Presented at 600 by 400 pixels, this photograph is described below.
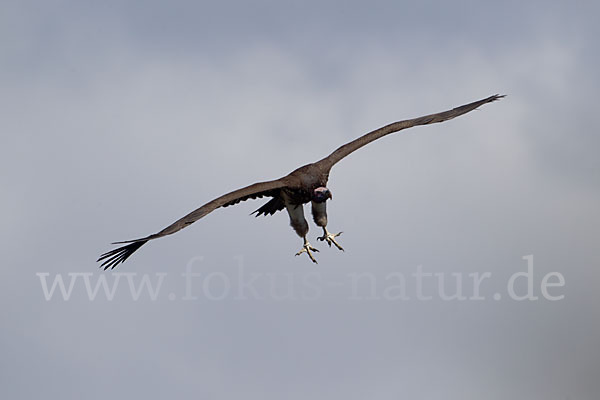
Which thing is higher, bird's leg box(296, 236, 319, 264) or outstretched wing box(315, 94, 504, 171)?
outstretched wing box(315, 94, 504, 171)

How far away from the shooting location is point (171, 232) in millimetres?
17484

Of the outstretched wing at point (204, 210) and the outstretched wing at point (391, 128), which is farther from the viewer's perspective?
the outstretched wing at point (391, 128)

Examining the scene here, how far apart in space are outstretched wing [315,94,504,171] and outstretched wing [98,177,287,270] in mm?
1298

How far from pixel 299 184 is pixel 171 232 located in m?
3.74

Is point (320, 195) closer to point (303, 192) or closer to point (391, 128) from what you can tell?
point (303, 192)

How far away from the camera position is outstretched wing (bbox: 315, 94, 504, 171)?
21.4 m

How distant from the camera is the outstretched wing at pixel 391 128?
70.3 ft

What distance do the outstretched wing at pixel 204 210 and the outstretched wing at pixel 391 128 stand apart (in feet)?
4.26

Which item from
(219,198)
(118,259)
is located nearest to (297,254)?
(219,198)

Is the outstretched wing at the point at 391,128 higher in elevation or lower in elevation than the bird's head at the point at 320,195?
higher

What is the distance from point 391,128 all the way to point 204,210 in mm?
5487

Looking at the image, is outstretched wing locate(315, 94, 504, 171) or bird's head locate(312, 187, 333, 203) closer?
bird's head locate(312, 187, 333, 203)

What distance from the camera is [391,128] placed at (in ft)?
73.1

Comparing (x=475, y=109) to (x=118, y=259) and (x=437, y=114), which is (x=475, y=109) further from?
(x=118, y=259)
